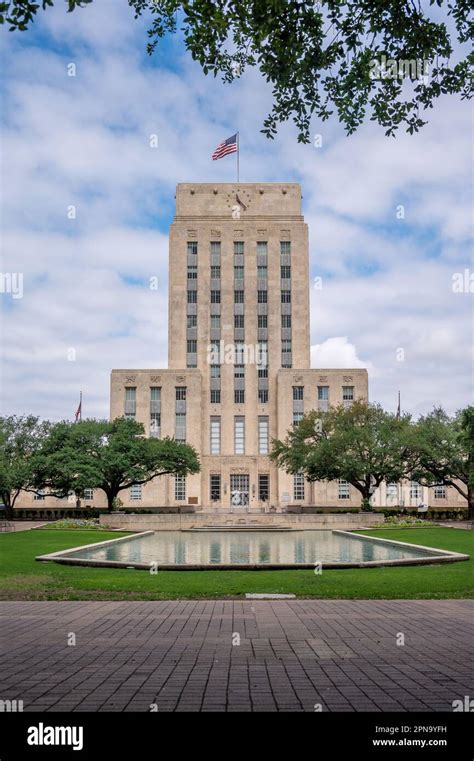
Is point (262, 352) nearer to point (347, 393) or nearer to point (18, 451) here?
→ point (347, 393)

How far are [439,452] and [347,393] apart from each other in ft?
87.2

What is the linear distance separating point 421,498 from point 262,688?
238 feet

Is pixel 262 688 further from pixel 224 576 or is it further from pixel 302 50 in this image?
pixel 224 576

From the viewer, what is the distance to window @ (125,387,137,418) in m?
76.2

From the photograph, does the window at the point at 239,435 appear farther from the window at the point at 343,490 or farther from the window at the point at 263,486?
the window at the point at 343,490

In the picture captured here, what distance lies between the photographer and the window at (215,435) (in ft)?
258

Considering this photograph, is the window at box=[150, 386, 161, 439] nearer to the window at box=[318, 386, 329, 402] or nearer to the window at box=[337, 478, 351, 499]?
the window at box=[318, 386, 329, 402]

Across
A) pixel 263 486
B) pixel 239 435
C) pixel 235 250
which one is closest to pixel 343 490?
pixel 263 486

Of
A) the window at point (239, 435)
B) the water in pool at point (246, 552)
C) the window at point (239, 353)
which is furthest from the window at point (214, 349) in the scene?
the water in pool at point (246, 552)

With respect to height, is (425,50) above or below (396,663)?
above

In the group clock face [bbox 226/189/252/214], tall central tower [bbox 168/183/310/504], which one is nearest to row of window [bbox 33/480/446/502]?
tall central tower [bbox 168/183/310/504]

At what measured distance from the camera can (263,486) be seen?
77125mm

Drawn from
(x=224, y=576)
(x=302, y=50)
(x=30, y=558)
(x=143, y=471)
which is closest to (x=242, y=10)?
(x=302, y=50)
